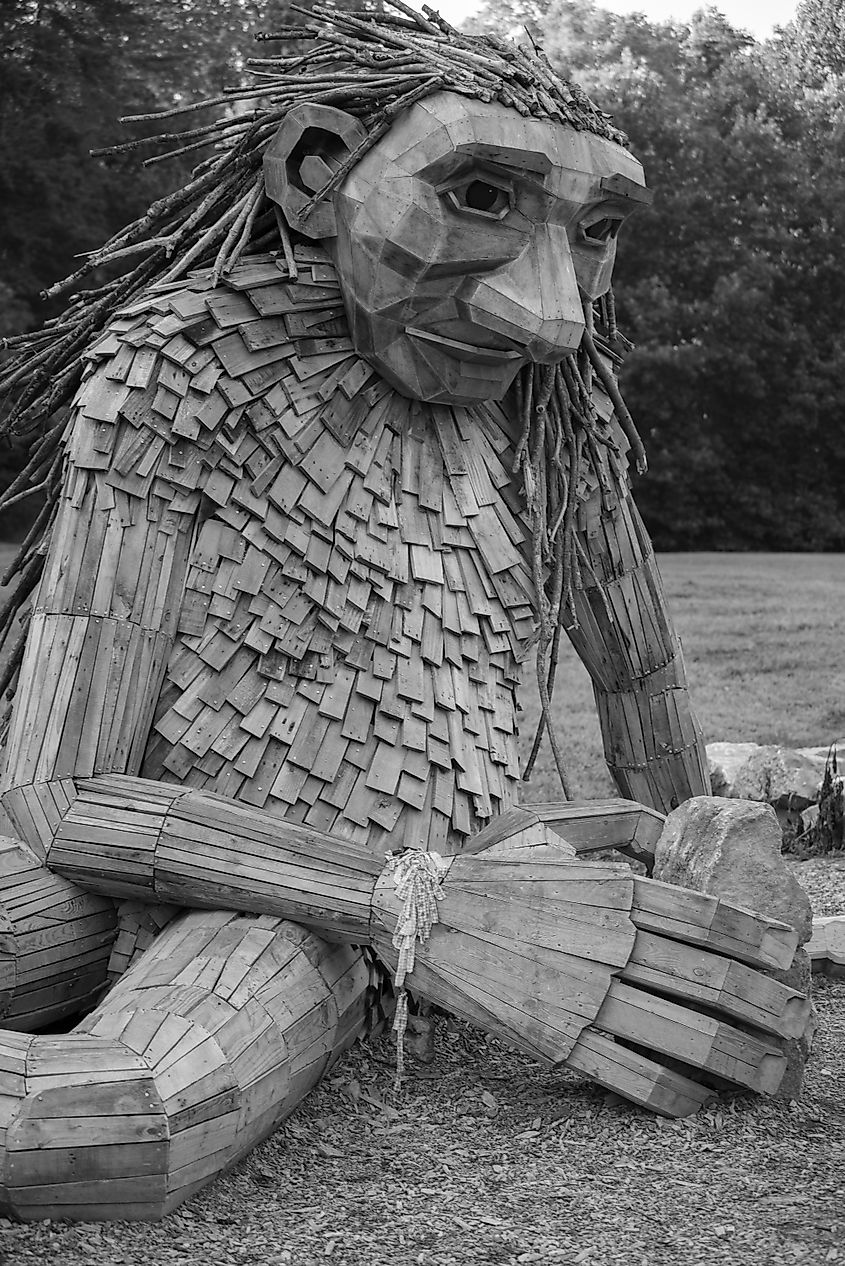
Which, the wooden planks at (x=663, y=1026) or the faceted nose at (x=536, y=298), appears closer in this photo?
the wooden planks at (x=663, y=1026)

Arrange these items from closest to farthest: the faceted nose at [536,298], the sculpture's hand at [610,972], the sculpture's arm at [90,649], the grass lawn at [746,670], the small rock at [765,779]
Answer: the sculpture's hand at [610,972] → the sculpture's arm at [90,649] → the faceted nose at [536,298] → the small rock at [765,779] → the grass lawn at [746,670]

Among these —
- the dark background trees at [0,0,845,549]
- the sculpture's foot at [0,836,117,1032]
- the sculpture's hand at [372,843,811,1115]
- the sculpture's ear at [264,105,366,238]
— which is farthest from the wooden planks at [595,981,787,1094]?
the dark background trees at [0,0,845,549]

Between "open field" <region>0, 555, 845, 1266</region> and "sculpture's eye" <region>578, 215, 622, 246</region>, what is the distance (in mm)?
1630

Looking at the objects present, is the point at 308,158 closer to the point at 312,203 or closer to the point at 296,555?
the point at 312,203

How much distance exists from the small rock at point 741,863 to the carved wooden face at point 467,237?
96 cm

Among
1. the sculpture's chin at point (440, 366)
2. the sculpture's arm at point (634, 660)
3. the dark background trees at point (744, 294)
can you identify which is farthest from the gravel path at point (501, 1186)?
the dark background trees at point (744, 294)

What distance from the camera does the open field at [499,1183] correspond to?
2.18 m

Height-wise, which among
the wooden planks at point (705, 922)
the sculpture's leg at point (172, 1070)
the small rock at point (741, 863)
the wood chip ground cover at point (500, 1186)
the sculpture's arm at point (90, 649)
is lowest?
the wood chip ground cover at point (500, 1186)

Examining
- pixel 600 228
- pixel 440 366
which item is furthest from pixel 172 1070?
pixel 600 228

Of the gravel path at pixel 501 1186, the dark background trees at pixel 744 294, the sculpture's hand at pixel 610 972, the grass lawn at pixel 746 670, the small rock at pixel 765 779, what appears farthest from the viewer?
the dark background trees at pixel 744 294

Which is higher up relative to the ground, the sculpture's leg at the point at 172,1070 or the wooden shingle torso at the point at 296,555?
the wooden shingle torso at the point at 296,555

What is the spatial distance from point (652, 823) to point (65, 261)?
11070mm

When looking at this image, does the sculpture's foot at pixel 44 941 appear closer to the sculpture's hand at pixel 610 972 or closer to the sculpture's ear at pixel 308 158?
the sculpture's hand at pixel 610 972

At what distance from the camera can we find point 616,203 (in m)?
2.98
